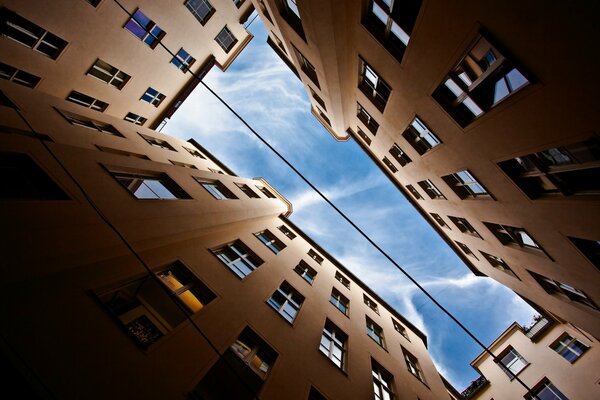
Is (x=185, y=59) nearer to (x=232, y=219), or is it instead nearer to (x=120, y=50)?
(x=120, y=50)

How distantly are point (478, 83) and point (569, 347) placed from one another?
21.7 m

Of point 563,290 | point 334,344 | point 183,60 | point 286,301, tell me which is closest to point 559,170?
point 563,290

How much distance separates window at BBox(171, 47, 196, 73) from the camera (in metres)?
19.5

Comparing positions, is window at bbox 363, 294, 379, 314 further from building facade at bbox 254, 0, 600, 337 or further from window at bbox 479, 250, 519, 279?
building facade at bbox 254, 0, 600, 337

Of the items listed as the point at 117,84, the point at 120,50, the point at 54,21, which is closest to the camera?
the point at 54,21

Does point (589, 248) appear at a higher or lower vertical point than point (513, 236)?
higher

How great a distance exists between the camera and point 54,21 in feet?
41.0

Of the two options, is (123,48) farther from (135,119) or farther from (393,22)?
(393,22)

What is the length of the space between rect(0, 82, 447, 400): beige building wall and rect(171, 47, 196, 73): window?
751 cm

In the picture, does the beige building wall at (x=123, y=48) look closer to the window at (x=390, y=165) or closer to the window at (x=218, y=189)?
the window at (x=218, y=189)

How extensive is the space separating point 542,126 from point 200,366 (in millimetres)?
9745

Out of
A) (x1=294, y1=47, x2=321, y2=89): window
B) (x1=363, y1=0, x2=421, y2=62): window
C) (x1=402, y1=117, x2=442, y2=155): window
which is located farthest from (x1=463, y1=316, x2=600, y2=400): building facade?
(x1=294, y1=47, x2=321, y2=89): window

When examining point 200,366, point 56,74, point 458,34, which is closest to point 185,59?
point 56,74

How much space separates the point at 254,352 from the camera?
351 inches
